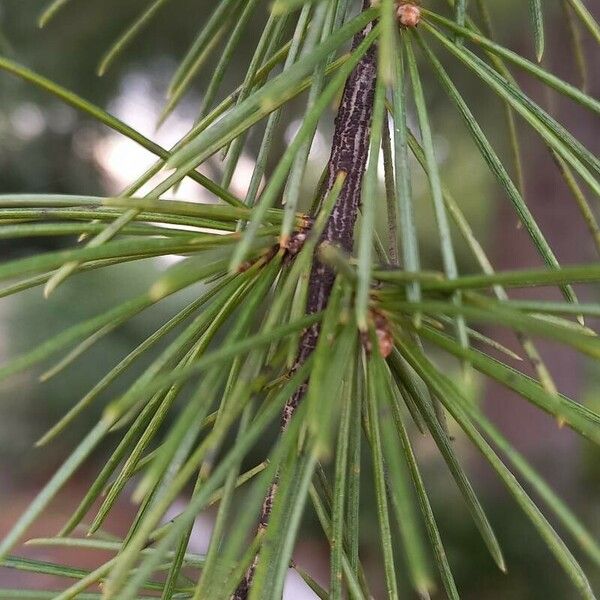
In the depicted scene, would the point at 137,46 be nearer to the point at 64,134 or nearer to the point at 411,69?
the point at 64,134

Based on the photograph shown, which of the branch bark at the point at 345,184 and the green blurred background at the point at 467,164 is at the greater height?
the green blurred background at the point at 467,164

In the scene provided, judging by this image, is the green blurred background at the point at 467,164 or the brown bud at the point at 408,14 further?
the green blurred background at the point at 467,164

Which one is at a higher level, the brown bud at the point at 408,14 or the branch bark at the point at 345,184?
the brown bud at the point at 408,14

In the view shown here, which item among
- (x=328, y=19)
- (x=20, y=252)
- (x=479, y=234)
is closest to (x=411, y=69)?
(x=328, y=19)

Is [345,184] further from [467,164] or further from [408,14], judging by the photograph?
[467,164]

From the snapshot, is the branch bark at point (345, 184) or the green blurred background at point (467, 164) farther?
the green blurred background at point (467, 164)

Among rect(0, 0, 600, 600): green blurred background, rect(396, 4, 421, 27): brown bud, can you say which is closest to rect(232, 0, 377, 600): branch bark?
rect(396, 4, 421, 27): brown bud

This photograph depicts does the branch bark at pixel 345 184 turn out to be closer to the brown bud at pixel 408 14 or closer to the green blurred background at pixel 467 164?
the brown bud at pixel 408 14

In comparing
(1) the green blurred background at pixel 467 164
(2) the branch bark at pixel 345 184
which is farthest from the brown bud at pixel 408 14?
(1) the green blurred background at pixel 467 164
